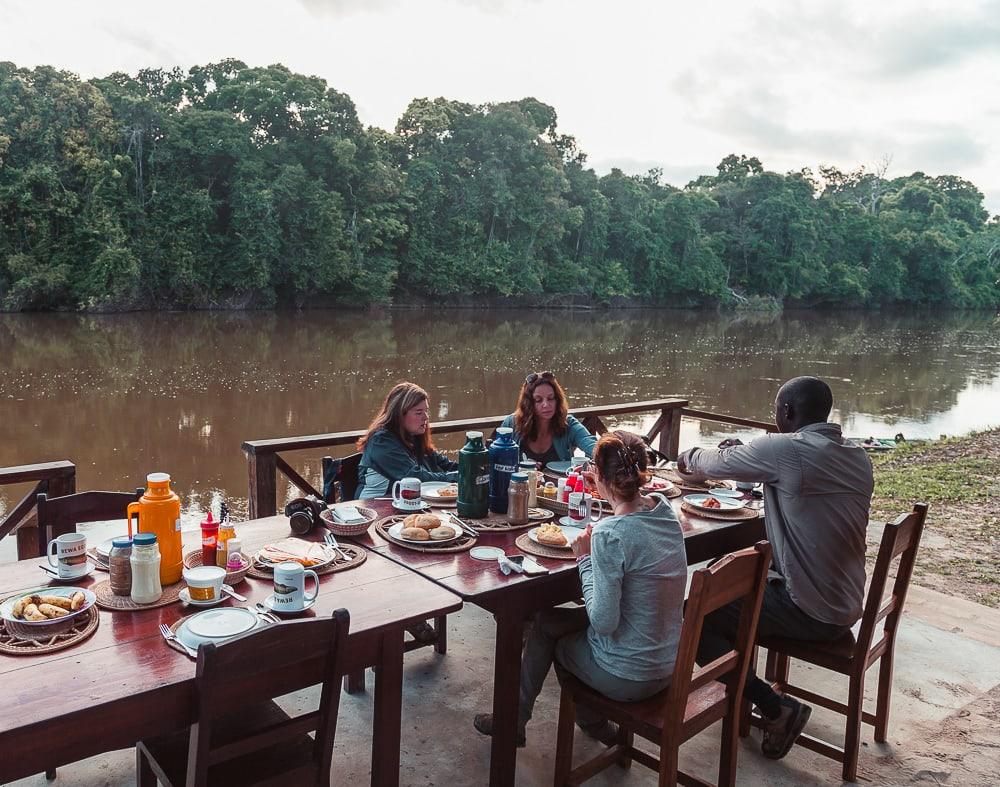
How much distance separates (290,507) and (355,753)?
86cm

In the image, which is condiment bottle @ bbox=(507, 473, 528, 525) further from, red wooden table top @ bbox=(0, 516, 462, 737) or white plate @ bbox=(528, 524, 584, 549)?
red wooden table top @ bbox=(0, 516, 462, 737)

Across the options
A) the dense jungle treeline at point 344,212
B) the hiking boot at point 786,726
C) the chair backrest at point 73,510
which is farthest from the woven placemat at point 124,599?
the dense jungle treeline at point 344,212

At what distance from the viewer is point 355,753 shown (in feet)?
8.47

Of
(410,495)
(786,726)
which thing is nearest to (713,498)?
(786,726)

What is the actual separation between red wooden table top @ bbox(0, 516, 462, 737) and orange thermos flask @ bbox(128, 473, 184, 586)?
146 millimetres

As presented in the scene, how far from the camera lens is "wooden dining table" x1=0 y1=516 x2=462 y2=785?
1.45m

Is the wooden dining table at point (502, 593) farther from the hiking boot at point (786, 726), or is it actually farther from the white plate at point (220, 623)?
the hiking boot at point (786, 726)

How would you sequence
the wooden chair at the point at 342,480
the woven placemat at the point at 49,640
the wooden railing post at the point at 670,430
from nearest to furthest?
the woven placemat at the point at 49,640
the wooden chair at the point at 342,480
the wooden railing post at the point at 670,430

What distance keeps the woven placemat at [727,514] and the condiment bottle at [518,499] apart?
0.75 m

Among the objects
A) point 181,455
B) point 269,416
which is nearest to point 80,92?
point 269,416

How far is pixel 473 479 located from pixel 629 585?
0.83m

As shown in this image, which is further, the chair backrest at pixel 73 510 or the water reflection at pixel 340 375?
the water reflection at pixel 340 375

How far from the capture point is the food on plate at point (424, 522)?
257 cm

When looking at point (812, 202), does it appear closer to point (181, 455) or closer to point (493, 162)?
point (493, 162)
